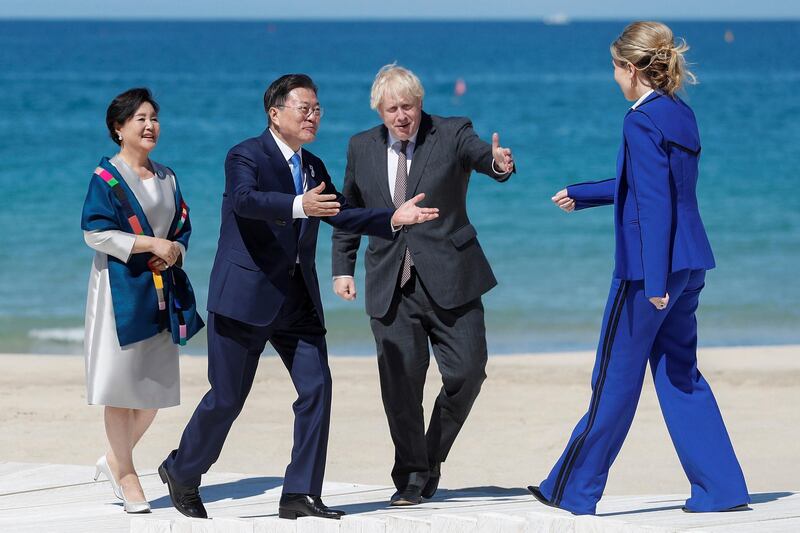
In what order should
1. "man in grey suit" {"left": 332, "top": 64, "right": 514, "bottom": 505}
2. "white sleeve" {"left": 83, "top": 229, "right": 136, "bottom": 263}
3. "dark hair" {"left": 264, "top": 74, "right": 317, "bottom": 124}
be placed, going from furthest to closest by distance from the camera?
"man in grey suit" {"left": 332, "top": 64, "right": 514, "bottom": 505}
"white sleeve" {"left": 83, "top": 229, "right": 136, "bottom": 263}
"dark hair" {"left": 264, "top": 74, "right": 317, "bottom": 124}

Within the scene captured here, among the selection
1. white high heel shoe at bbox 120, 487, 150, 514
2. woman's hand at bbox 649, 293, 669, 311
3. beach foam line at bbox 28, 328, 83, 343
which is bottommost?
white high heel shoe at bbox 120, 487, 150, 514

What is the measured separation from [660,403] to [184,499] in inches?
75.4

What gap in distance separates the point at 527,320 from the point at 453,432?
8.89 meters

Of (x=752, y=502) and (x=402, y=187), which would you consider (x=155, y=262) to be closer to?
(x=402, y=187)

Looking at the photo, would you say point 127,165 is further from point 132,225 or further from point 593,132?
point 593,132

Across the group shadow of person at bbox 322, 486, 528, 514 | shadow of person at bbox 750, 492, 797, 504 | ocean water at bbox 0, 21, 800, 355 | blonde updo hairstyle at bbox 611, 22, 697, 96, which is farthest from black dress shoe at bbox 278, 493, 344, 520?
ocean water at bbox 0, 21, 800, 355

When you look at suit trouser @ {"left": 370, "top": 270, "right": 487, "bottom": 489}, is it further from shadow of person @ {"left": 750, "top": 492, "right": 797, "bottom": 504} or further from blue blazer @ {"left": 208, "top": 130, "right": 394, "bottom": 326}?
shadow of person @ {"left": 750, "top": 492, "right": 797, "bottom": 504}

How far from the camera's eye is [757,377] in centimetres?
1084

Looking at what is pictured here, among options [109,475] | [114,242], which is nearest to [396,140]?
[114,242]

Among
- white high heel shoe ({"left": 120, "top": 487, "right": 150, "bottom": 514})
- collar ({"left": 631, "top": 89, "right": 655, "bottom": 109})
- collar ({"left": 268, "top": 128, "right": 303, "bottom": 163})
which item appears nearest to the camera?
collar ({"left": 631, "top": 89, "right": 655, "bottom": 109})

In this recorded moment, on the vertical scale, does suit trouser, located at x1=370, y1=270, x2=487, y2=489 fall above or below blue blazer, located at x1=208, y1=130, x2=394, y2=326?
below

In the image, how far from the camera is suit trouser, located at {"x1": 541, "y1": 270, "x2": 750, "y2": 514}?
15.9ft

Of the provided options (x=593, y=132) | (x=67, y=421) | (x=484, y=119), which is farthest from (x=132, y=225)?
(x=484, y=119)

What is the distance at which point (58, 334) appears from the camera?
1379cm
